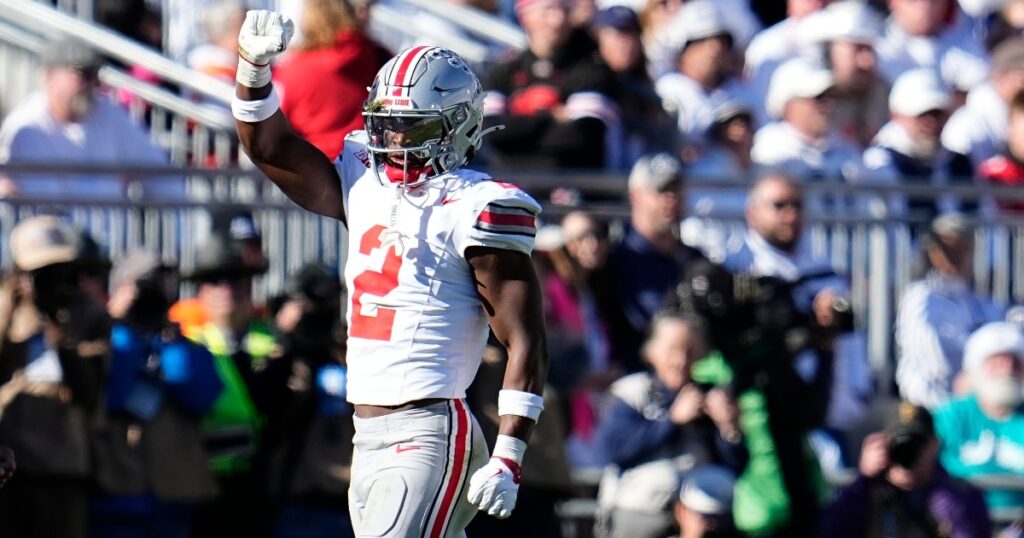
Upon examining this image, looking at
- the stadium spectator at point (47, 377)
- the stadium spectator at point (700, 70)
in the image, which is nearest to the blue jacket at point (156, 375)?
the stadium spectator at point (47, 377)

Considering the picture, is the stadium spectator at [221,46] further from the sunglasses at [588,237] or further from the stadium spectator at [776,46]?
the stadium spectator at [776,46]

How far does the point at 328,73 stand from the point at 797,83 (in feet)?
8.65

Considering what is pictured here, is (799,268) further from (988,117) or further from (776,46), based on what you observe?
(776,46)

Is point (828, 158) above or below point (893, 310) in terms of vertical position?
above

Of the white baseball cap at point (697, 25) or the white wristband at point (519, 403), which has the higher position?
the white baseball cap at point (697, 25)

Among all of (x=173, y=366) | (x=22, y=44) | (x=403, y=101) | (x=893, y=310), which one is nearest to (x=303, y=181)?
(x=403, y=101)

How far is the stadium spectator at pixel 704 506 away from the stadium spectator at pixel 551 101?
1980mm

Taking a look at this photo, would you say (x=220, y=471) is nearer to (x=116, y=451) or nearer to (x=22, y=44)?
(x=116, y=451)

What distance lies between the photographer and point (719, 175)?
1030 cm

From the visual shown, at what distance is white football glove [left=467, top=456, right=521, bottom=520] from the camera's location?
236 inches

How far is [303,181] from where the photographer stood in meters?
6.56

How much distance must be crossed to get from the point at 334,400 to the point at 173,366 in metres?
0.72

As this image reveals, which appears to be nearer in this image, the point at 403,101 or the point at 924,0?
the point at 403,101

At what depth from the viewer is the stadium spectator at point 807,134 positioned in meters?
10.9
